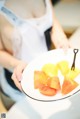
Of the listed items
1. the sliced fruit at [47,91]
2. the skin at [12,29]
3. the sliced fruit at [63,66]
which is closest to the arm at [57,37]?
the skin at [12,29]

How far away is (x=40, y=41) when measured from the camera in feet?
2.70

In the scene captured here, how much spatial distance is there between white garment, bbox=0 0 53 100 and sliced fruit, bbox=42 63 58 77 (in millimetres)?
179

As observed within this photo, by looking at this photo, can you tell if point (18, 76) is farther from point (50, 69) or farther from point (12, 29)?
point (12, 29)

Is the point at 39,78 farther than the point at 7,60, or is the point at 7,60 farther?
the point at 7,60

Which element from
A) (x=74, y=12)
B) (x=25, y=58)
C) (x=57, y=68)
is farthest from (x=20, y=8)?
(x=74, y=12)

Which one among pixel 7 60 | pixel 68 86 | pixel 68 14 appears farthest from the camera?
pixel 68 14

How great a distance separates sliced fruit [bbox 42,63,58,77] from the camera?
0.60 metres

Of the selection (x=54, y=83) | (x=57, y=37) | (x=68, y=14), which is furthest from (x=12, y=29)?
(x=68, y=14)

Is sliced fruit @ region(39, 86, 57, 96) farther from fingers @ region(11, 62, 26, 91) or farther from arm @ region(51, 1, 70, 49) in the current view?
arm @ region(51, 1, 70, 49)

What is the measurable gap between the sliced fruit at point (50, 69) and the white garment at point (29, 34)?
0.59 ft

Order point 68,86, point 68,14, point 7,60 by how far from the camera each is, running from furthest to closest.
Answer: point 68,14
point 7,60
point 68,86

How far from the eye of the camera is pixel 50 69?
612mm

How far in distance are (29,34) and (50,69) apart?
0.70 ft

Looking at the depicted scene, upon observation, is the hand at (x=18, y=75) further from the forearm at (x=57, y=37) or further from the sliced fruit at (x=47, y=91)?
the forearm at (x=57, y=37)
